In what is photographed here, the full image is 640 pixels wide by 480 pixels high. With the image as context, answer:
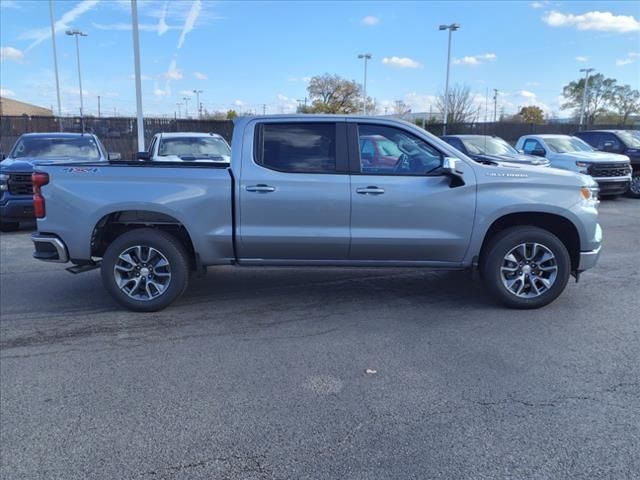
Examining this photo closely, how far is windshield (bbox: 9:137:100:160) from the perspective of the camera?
35.8 ft

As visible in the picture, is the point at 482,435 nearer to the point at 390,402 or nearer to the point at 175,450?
the point at 390,402

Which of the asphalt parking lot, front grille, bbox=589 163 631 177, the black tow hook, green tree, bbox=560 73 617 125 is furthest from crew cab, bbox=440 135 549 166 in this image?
green tree, bbox=560 73 617 125

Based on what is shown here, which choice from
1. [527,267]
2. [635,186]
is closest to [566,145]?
[635,186]

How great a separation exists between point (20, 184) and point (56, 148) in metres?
1.70

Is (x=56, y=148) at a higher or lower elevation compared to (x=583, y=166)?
higher

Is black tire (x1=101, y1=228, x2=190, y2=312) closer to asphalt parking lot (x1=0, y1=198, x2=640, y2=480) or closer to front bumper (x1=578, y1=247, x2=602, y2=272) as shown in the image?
asphalt parking lot (x1=0, y1=198, x2=640, y2=480)

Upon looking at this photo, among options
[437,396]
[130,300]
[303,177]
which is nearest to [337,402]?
[437,396]

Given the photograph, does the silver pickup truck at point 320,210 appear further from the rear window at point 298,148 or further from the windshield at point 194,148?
the windshield at point 194,148

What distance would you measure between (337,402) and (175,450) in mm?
1086

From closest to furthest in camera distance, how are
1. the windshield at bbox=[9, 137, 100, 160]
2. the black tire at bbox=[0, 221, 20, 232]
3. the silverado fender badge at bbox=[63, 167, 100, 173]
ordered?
the silverado fender badge at bbox=[63, 167, 100, 173] → the black tire at bbox=[0, 221, 20, 232] → the windshield at bbox=[9, 137, 100, 160]

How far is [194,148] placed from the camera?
11875 millimetres

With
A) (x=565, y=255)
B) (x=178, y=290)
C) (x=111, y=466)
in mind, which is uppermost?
(x=565, y=255)

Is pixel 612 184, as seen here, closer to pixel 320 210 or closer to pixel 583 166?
pixel 583 166

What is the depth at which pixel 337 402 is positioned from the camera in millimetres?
3525
